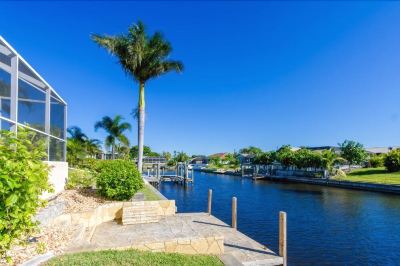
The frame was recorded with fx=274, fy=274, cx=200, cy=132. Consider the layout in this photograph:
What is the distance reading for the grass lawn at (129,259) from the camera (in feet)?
18.2

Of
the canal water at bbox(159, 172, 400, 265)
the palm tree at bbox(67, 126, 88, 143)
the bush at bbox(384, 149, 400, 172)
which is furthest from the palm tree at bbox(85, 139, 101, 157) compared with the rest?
the bush at bbox(384, 149, 400, 172)

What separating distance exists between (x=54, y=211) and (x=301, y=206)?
75.2 feet

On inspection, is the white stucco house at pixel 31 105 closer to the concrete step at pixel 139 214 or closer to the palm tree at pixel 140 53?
the concrete step at pixel 139 214

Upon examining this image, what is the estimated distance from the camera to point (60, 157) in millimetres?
13102

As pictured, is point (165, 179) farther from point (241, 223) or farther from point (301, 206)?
point (241, 223)

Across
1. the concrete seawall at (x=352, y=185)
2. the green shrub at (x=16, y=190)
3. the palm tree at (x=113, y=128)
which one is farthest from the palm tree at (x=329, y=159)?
the green shrub at (x=16, y=190)

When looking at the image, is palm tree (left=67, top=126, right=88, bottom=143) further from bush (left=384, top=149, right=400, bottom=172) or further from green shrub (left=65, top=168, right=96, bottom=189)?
bush (left=384, top=149, right=400, bottom=172)

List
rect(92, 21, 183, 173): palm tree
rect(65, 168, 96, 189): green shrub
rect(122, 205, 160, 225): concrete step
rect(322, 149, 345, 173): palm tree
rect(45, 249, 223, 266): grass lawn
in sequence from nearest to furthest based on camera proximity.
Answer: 1. rect(45, 249, 223, 266): grass lawn
2. rect(122, 205, 160, 225): concrete step
3. rect(65, 168, 96, 189): green shrub
4. rect(92, 21, 183, 173): palm tree
5. rect(322, 149, 345, 173): palm tree

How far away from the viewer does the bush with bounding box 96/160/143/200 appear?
13039mm

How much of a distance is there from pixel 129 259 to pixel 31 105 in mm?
6274

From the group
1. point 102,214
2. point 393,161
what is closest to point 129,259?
point 102,214

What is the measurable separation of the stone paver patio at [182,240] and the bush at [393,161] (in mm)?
47027

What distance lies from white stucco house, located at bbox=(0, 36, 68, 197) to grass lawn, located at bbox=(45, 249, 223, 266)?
1811mm

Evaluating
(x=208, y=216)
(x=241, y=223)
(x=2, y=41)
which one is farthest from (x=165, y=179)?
(x=2, y=41)
